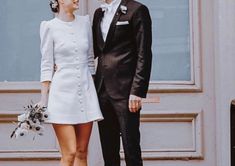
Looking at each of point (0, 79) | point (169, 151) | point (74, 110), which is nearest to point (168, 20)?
point (169, 151)

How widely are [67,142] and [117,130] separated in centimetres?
42

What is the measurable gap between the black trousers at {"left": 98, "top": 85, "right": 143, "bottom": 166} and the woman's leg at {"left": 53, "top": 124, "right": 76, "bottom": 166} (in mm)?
276

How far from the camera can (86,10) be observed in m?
6.11

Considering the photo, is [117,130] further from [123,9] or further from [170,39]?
[170,39]

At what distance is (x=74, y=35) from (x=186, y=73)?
6.48ft

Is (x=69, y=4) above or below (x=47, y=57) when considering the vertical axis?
above

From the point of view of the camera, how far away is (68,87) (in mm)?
4438

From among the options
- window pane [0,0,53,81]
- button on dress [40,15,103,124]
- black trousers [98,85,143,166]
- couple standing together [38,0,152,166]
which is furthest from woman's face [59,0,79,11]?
window pane [0,0,53,81]

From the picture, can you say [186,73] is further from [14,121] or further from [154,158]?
[14,121]

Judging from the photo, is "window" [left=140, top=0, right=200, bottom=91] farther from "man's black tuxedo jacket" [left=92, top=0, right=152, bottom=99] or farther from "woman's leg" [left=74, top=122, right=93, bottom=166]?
"woman's leg" [left=74, top=122, right=93, bottom=166]

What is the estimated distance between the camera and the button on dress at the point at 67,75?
14.5 ft

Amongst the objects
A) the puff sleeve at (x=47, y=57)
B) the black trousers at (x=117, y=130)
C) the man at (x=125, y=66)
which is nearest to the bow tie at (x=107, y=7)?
the man at (x=125, y=66)

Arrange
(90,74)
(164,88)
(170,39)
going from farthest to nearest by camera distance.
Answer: (170,39)
(164,88)
(90,74)

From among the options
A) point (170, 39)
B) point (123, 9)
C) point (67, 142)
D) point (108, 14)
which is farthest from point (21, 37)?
point (67, 142)
